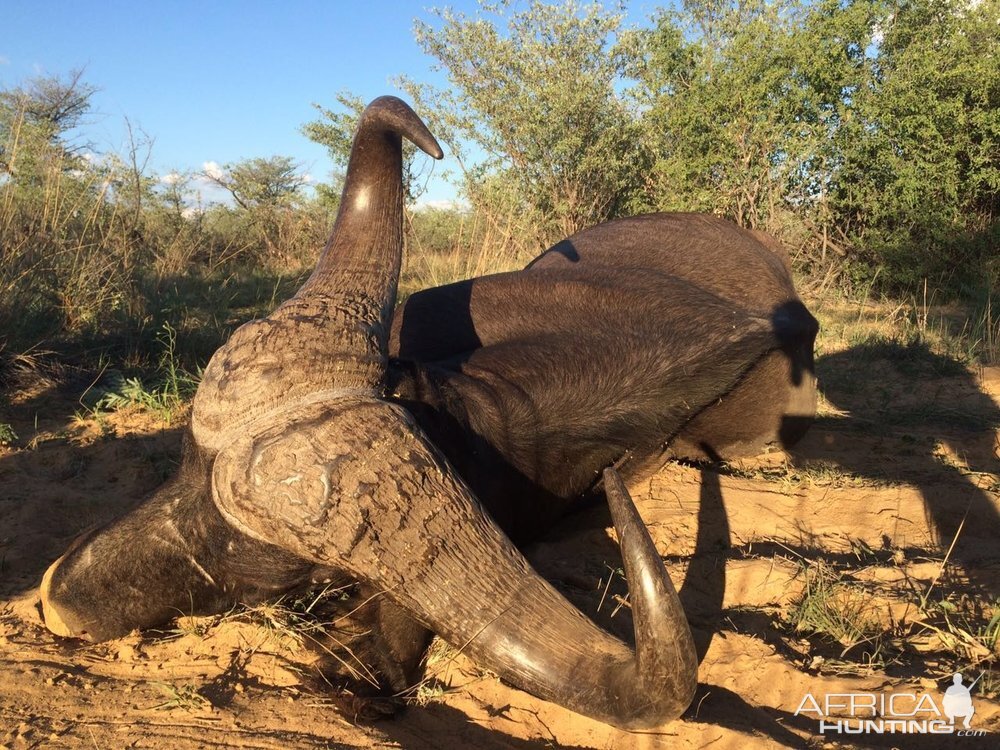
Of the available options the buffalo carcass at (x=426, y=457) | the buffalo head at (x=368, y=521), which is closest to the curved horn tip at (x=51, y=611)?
the buffalo carcass at (x=426, y=457)

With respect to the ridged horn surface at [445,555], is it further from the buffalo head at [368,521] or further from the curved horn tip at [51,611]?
the curved horn tip at [51,611]

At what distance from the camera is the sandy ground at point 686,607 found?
77.8 inches

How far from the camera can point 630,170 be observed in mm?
12695

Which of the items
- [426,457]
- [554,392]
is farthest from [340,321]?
[554,392]

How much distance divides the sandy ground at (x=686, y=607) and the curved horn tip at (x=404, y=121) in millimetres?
1378

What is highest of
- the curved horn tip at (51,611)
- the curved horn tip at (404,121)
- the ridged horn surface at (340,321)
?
the curved horn tip at (404,121)

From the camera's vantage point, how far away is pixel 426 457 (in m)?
1.67

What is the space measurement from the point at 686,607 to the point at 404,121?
1.76m

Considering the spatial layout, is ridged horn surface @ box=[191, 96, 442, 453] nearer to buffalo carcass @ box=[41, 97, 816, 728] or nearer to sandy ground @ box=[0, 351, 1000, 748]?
buffalo carcass @ box=[41, 97, 816, 728]

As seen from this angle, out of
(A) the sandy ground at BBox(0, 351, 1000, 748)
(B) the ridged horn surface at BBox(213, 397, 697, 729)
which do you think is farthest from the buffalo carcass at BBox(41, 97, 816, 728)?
(A) the sandy ground at BBox(0, 351, 1000, 748)

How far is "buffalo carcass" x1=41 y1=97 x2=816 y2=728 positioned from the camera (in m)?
1.59

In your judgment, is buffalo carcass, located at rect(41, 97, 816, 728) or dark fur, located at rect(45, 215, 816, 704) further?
dark fur, located at rect(45, 215, 816, 704)

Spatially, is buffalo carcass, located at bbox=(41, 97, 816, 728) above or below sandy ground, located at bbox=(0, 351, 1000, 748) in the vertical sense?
above

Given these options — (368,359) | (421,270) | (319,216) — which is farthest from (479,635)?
(319,216)
